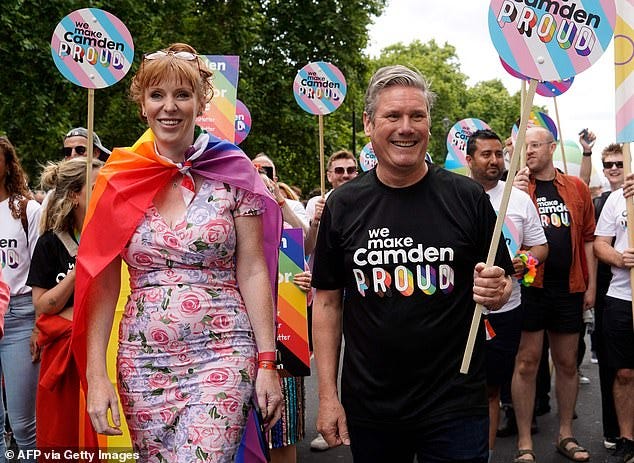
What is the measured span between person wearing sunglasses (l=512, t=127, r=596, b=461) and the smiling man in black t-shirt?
3166 millimetres

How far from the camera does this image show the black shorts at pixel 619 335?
230 inches

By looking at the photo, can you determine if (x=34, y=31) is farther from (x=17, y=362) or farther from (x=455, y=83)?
(x=455, y=83)

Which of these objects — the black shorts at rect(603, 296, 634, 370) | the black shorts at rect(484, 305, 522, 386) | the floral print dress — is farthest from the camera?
the black shorts at rect(603, 296, 634, 370)

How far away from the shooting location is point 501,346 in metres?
5.59

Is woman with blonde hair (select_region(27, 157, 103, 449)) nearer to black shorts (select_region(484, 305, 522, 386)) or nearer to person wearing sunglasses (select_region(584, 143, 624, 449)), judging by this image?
black shorts (select_region(484, 305, 522, 386))

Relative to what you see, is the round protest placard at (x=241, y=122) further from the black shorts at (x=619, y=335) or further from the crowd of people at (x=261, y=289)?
the crowd of people at (x=261, y=289)

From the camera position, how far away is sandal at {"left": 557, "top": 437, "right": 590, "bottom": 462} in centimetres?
605

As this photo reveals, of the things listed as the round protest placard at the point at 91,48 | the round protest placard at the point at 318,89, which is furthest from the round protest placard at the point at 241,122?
the round protest placard at the point at 91,48

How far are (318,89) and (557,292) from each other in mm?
3123

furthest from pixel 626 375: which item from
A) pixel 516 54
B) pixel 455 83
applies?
pixel 455 83

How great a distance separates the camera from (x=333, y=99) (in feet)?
26.6

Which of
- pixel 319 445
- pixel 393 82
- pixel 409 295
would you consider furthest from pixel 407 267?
pixel 319 445

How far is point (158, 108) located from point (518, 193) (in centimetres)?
336

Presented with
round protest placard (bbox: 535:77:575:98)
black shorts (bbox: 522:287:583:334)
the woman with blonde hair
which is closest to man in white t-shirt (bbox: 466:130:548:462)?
black shorts (bbox: 522:287:583:334)
